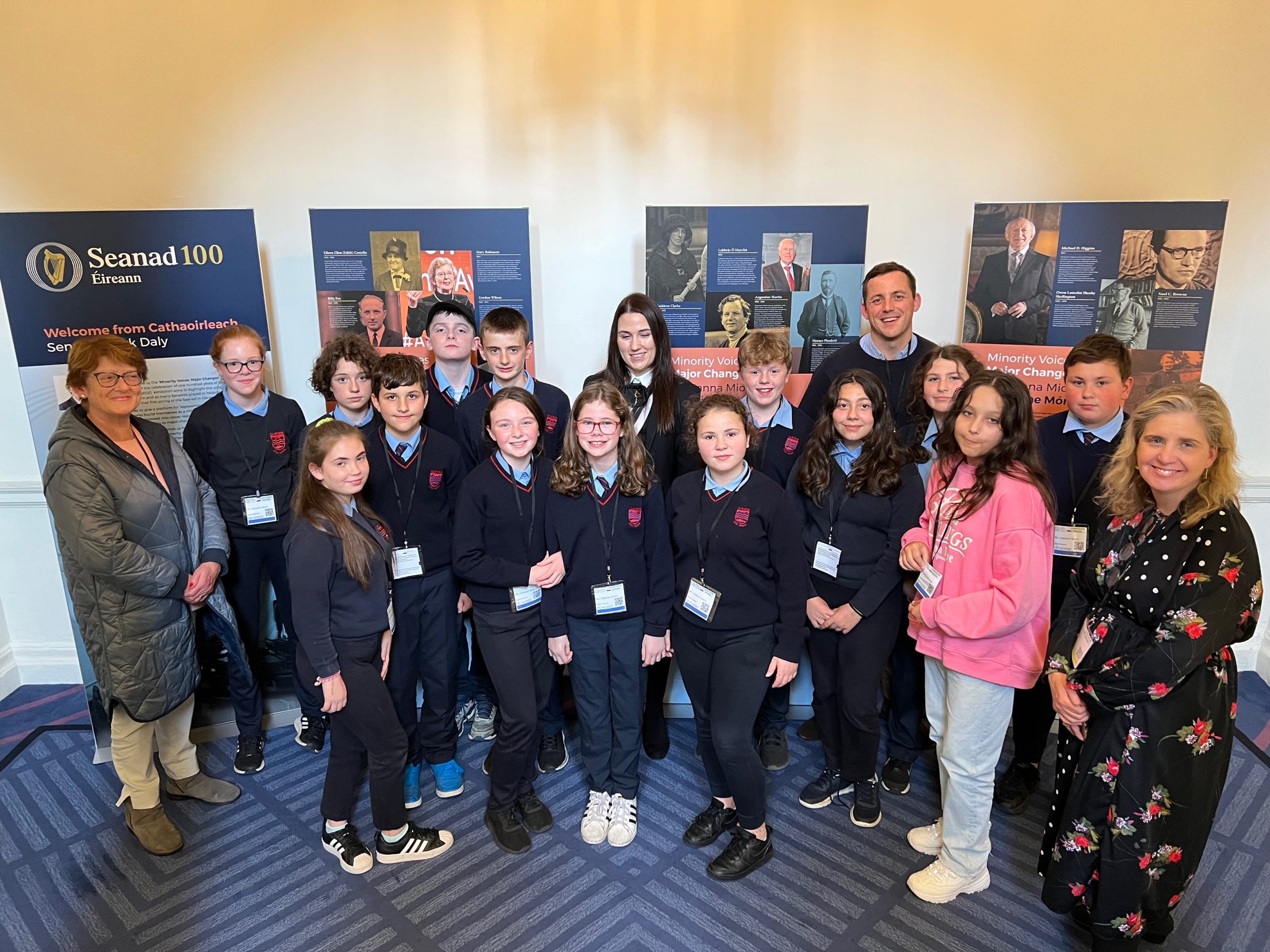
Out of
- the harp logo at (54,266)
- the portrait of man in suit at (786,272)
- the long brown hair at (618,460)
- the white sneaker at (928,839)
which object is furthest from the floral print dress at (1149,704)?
the harp logo at (54,266)

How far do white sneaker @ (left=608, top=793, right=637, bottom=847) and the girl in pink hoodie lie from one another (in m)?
1.03

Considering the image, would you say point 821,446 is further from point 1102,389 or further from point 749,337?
point 1102,389

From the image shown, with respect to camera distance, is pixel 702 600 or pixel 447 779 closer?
pixel 702 600

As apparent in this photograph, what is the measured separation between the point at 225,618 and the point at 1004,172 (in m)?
4.33

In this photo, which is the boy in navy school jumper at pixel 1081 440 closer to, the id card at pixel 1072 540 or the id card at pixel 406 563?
the id card at pixel 1072 540

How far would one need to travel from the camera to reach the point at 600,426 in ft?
8.13

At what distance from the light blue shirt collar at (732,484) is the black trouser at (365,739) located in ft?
4.18

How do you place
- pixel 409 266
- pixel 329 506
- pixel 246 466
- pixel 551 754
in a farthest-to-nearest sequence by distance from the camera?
pixel 409 266
pixel 551 754
pixel 246 466
pixel 329 506

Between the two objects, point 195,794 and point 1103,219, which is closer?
point 195,794

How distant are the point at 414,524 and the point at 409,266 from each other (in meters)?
1.58

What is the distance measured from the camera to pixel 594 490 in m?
2.56

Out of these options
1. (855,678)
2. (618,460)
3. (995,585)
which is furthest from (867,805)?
(618,460)

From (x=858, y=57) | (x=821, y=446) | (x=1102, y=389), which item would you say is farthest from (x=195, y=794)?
(x=858, y=57)

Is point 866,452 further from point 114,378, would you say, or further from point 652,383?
point 114,378
